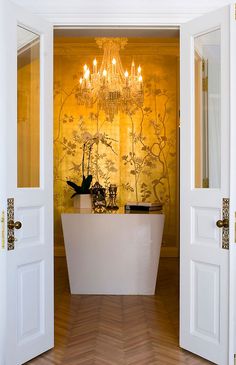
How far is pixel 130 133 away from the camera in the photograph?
7.03m

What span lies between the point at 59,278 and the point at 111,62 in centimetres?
279

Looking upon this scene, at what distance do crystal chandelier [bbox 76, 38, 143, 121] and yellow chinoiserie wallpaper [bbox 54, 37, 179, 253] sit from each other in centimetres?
178

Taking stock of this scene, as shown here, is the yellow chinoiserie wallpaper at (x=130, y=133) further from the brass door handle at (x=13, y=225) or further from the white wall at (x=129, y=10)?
the brass door handle at (x=13, y=225)

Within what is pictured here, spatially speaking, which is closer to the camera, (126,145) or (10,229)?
(10,229)

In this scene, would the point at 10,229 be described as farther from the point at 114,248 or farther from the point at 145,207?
the point at 145,207

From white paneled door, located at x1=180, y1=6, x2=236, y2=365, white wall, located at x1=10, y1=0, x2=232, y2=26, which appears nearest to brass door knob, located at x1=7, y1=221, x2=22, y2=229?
white paneled door, located at x1=180, y1=6, x2=236, y2=365

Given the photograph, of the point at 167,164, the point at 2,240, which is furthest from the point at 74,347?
the point at 167,164

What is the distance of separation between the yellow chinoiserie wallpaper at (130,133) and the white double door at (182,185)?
3.90 m

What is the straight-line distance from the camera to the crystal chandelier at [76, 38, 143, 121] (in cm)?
500

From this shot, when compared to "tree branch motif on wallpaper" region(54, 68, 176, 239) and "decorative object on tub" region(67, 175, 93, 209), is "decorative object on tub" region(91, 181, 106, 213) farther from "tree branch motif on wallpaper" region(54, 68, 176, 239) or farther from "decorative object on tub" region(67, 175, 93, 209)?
"tree branch motif on wallpaper" region(54, 68, 176, 239)

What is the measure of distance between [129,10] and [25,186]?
1.50m

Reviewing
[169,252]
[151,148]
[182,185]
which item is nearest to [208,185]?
[182,185]

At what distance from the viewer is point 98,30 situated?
3.34m

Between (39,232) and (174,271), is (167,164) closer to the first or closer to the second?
(174,271)
